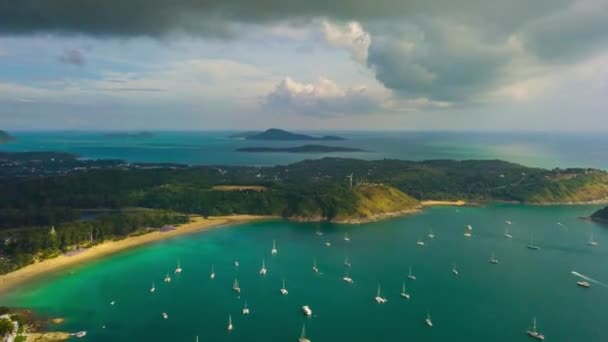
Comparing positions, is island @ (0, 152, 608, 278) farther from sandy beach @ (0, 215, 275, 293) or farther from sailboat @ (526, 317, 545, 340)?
sailboat @ (526, 317, 545, 340)

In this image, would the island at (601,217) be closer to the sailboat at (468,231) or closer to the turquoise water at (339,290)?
the turquoise water at (339,290)

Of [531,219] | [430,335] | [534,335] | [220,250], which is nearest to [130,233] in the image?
[220,250]

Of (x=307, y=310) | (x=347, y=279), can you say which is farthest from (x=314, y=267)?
(x=307, y=310)

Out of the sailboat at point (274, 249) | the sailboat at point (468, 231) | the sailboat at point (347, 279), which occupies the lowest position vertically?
the sailboat at point (274, 249)

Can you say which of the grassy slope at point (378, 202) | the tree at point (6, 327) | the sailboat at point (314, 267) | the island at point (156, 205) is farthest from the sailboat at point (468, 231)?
the tree at point (6, 327)

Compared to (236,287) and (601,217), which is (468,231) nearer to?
(601,217)
